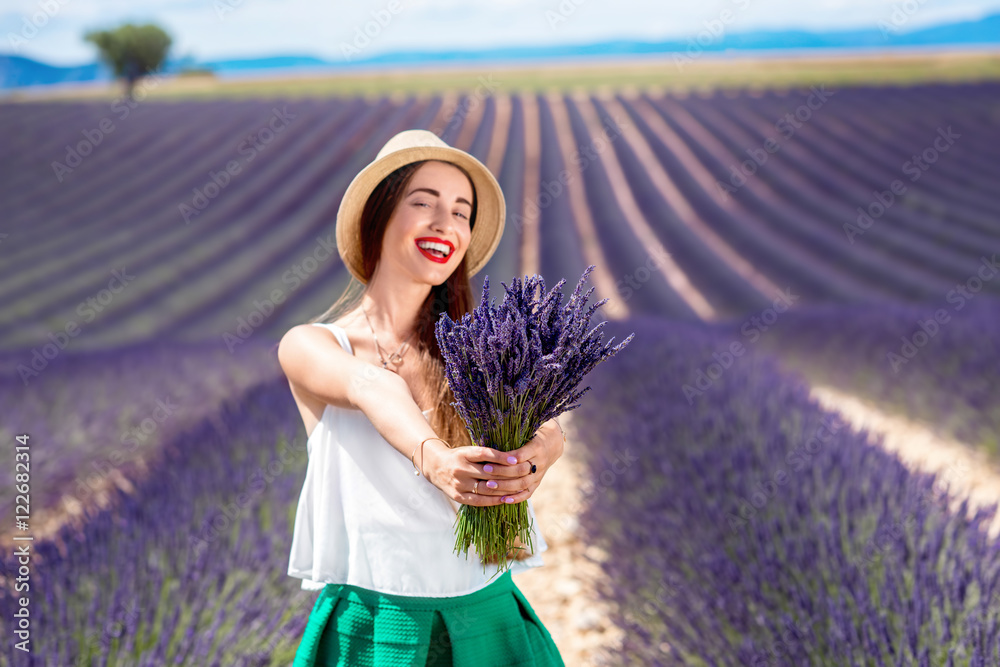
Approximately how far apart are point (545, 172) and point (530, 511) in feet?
41.2

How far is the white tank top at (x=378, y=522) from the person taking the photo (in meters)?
1.17

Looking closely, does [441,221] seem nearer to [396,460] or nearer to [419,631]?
[396,460]

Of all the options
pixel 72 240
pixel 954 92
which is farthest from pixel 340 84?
pixel 954 92

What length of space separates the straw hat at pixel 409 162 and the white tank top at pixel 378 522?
0.78 ft

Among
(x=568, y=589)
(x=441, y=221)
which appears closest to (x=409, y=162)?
(x=441, y=221)

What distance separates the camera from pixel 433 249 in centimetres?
127

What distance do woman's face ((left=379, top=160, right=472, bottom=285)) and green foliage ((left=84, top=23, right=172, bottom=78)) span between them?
34136 mm

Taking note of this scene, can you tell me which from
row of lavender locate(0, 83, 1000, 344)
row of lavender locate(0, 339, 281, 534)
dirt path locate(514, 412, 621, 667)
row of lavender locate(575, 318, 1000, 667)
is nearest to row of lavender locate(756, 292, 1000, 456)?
row of lavender locate(575, 318, 1000, 667)

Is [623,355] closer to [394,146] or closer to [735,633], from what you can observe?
[735,633]

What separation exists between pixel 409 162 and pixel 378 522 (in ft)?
2.07

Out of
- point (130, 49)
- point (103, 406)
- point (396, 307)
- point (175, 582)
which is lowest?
point (175, 582)

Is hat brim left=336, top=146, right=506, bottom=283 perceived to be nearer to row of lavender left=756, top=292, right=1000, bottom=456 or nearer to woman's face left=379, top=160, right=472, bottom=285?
woman's face left=379, top=160, right=472, bottom=285

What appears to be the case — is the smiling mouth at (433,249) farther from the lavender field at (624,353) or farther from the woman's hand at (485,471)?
the lavender field at (624,353)

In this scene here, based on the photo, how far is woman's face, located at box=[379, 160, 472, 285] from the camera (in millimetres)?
1264
